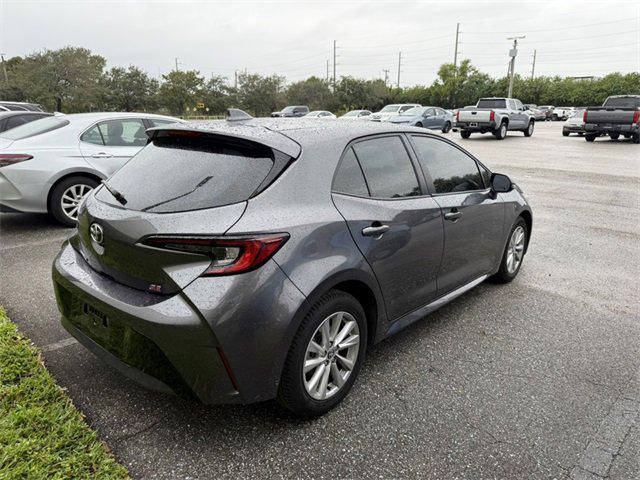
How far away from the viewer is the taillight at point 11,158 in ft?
18.8

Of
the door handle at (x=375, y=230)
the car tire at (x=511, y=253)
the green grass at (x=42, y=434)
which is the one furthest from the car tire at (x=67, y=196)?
the car tire at (x=511, y=253)

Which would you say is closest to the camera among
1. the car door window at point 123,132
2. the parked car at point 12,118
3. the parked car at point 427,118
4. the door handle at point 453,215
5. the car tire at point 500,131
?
the door handle at point 453,215

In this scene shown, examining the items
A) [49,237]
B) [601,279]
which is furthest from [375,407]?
[49,237]

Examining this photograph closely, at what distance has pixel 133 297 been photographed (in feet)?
7.51

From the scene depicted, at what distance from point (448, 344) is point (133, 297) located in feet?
7.38

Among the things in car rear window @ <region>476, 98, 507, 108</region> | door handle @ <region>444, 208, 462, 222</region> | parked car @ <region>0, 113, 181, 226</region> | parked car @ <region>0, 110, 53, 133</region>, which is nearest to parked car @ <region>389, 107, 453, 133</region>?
car rear window @ <region>476, 98, 507, 108</region>

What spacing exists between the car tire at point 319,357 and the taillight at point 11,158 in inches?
203

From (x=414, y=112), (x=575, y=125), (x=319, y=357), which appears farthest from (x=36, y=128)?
(x=575, y=125)

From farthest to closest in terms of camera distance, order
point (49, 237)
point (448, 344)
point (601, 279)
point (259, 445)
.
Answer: point (49, 237) < point (601, 279) < point (448, 344) < point (259, 445)

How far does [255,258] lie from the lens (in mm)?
2166

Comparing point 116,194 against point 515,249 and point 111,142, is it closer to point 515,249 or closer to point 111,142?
point 515,249

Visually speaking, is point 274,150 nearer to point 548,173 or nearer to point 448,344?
point 448,344

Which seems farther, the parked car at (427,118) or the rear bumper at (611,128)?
the parked car at (427,118)

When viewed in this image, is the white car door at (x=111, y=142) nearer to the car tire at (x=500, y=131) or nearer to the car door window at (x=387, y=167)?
the car door window at (x=387, y=167)
